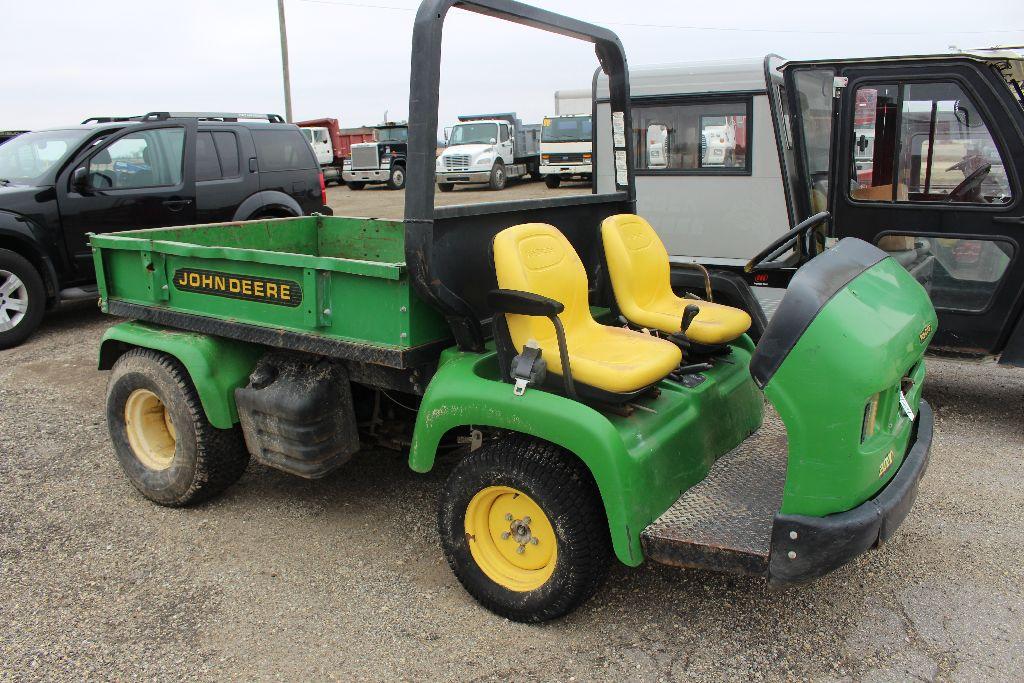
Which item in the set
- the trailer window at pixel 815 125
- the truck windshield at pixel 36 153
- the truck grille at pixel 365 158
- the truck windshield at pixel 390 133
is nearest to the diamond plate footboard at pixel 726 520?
the trailer window at pixel 815 125

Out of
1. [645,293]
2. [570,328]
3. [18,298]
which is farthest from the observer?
[18,298]

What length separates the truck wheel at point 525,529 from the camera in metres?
2.83

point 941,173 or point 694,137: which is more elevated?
point 694,137

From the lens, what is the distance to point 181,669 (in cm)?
285

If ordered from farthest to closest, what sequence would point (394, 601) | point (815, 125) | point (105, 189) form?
point (105, 189), point (815, 125), point (394, 601)

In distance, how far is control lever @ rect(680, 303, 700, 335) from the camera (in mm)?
3459

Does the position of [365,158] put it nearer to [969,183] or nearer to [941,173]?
[941,173]

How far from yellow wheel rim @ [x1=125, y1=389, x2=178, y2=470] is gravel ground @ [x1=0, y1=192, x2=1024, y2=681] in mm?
250

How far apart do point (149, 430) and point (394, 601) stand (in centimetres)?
181

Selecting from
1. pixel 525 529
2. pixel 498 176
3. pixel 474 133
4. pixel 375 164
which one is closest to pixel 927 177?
pixel 525 529

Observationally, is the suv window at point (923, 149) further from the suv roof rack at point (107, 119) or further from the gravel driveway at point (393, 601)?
the suv roof rack at point (107, 119)

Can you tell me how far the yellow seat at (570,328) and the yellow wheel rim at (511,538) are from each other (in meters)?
0.52

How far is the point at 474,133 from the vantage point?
24344mm

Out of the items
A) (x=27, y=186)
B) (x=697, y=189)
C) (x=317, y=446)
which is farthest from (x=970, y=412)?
(x=27, y=186)
